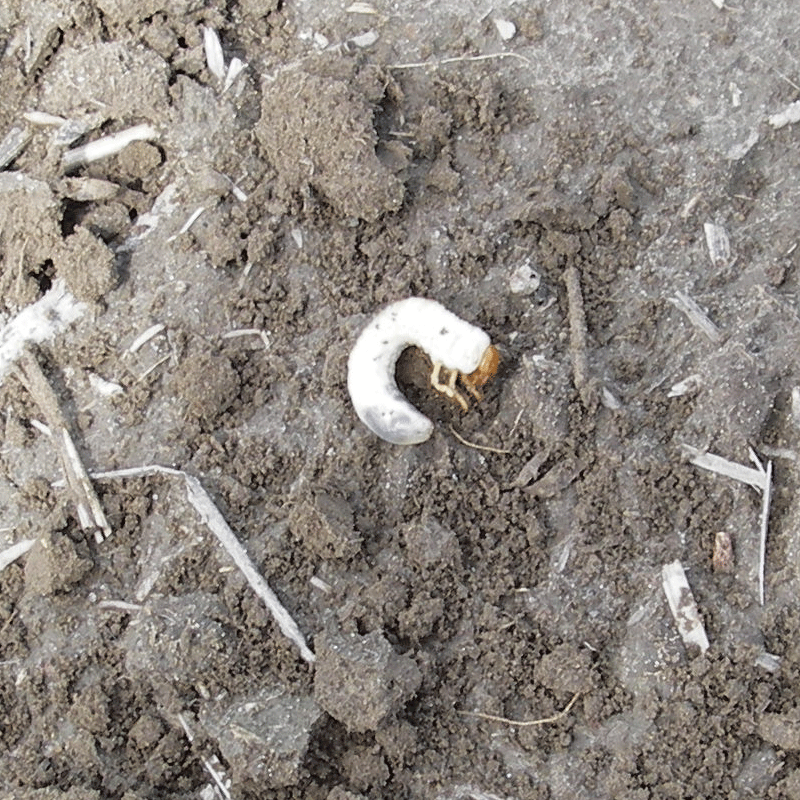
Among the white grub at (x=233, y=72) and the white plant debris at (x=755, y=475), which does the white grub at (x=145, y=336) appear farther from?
the white plant debris at (x=755, y=475)

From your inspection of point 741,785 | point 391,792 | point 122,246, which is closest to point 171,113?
point 122,246

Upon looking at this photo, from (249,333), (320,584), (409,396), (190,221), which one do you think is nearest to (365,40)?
(190,221)

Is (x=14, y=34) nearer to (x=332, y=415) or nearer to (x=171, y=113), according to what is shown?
(x=171, y=113)

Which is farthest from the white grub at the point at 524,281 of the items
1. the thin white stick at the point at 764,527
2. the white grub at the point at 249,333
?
the thin white stick at the point at 764,527

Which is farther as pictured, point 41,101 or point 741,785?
point 41,101

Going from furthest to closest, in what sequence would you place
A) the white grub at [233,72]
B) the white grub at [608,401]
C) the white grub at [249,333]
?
the white grub at [233,72] → the white grub at [249,333] → the white grub at [608,401]

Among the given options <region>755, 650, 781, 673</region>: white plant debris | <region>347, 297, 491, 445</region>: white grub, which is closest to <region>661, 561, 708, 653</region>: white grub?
<region>755, 650, 781, 673</region>: white plant debris
